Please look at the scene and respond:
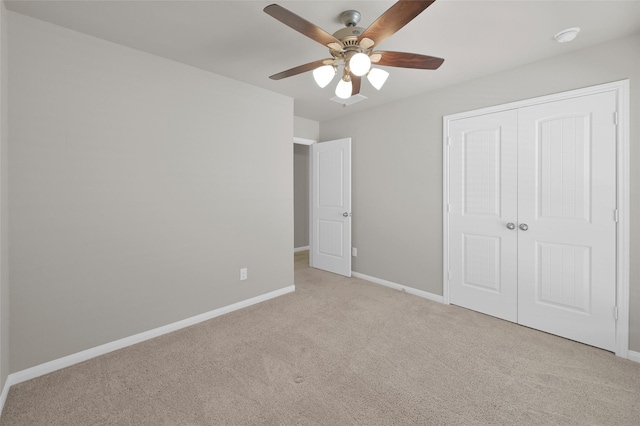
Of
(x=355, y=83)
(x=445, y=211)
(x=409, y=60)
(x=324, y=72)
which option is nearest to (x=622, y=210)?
(x=445, y=211)

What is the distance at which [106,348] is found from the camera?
7.44 ft

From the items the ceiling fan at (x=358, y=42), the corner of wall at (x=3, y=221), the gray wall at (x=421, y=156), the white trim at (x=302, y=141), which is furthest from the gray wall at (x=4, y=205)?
the gray wall at (x=421, y=156)

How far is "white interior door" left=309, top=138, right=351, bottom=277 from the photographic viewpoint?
13.8 feet

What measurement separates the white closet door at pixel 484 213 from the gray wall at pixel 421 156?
0.19 meters

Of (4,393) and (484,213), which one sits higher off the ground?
(484,213)

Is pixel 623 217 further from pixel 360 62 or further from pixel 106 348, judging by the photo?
pixel 106 348

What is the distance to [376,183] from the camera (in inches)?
155

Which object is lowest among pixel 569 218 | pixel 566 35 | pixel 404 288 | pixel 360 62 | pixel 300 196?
pixel 404 288

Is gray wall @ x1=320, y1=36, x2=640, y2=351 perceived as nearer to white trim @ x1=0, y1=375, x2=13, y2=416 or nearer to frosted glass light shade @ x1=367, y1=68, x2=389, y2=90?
frosted glass light shade @ x1=367, y1=68, x2=389, y2=90

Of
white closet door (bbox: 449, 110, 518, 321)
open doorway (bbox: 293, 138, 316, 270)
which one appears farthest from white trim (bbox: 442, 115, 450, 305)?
open doorway (bbox: 293, 138, 316, 270)

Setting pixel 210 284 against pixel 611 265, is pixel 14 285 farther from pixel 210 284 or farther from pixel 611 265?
pixel 611 265

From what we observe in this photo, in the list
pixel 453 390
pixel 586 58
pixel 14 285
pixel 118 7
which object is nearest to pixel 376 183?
pixel 586 58

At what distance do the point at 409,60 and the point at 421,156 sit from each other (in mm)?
1782

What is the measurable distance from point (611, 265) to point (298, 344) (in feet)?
8.47
